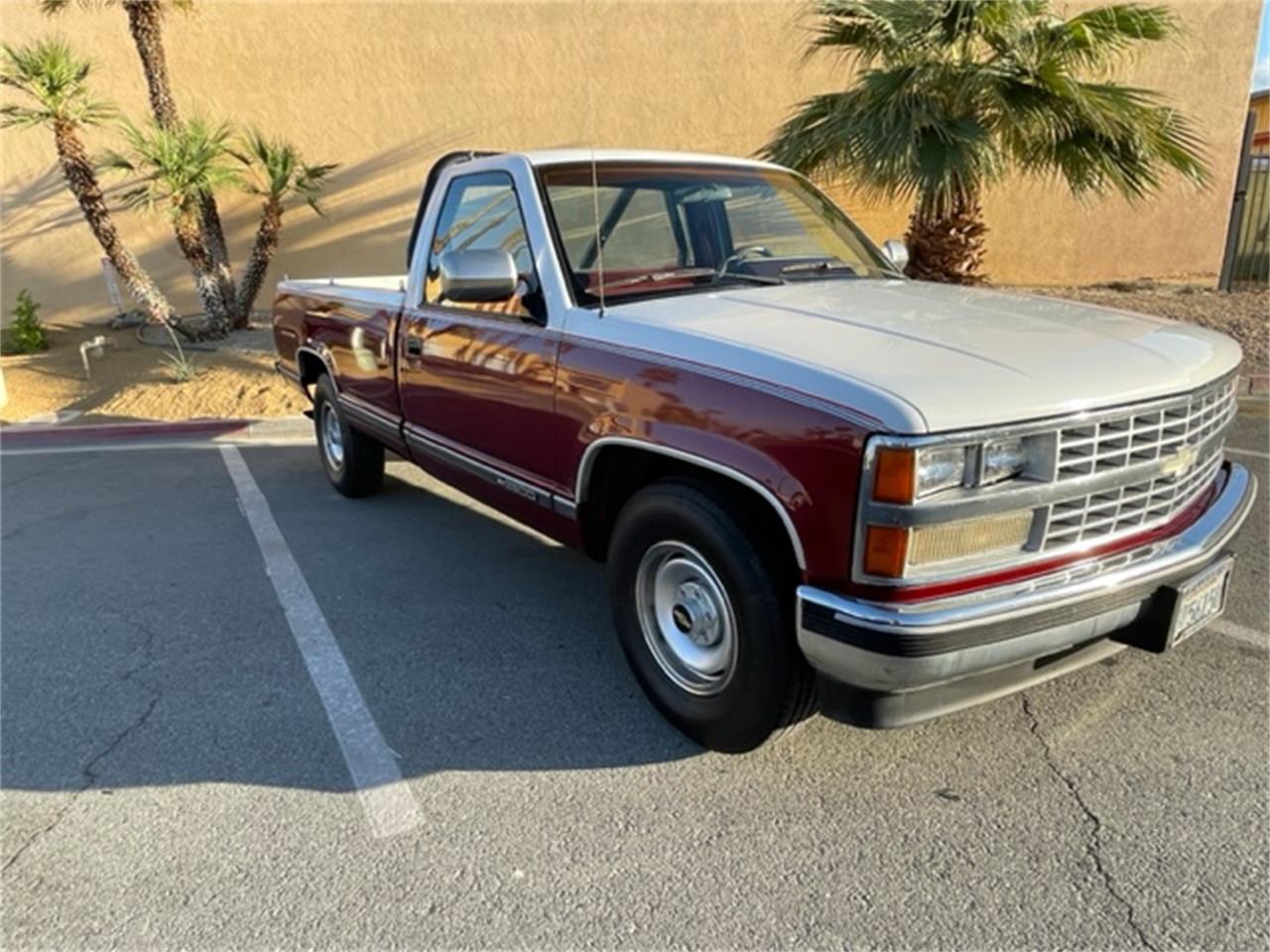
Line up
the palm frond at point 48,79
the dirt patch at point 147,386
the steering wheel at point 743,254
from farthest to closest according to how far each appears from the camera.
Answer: the palm frond at point 48,79, the dirt patch at point 147,386, the steering wheel at point 743,254

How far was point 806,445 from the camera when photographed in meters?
2.21

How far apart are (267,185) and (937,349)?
416 inches

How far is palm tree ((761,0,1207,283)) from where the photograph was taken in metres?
6.86

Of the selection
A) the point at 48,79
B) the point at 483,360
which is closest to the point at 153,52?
the point at 48,79

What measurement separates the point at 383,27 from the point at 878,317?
11.7 metres

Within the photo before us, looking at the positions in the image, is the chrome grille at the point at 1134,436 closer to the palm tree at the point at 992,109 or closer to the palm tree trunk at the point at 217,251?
the palm tree at the point at 992,109

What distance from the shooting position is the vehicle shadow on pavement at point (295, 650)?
2924mm

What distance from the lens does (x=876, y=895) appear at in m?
2.27

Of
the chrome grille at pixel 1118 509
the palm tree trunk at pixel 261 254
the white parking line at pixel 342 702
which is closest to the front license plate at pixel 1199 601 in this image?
the chrome grille at pixel 1118 509

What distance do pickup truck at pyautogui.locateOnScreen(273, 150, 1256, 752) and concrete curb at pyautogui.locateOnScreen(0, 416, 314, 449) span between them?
179 inches

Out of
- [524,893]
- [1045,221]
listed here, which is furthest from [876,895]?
[1045,221]

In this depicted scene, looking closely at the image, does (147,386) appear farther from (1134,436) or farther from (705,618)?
(1134,436)

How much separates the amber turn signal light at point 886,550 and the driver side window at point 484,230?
1760mm

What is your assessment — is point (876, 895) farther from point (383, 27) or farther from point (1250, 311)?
point (383, 27)
